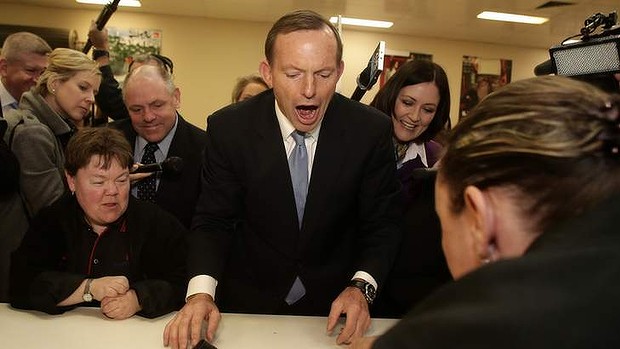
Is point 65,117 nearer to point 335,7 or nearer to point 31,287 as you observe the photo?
point 31,287

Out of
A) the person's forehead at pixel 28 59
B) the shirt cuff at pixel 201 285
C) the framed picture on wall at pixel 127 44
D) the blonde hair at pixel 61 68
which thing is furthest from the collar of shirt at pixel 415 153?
the framed picture on wall at pixel 127 44

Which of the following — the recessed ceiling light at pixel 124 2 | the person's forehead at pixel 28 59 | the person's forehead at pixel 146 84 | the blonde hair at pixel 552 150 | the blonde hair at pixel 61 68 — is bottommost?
the blonde hair at pixel 552 150

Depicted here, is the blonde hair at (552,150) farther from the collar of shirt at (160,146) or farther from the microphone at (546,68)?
the collar of shirt at (160,146)

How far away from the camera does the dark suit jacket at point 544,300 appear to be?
1.44ft

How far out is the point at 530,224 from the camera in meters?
0.58

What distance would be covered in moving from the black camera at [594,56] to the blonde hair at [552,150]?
0.33m

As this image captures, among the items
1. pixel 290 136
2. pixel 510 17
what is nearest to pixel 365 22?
pixel 510 17

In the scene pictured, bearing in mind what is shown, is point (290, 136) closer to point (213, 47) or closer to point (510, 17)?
point (510, 17)

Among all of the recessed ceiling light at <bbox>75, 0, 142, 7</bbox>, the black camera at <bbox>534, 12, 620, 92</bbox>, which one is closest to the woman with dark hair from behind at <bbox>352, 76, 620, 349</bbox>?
the black camera at <bbox>534, 12, 620, 92</bbox>

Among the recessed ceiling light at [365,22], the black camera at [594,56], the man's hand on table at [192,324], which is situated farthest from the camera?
the recessed ceiling light at [365,22]

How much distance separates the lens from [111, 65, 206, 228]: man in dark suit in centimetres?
211

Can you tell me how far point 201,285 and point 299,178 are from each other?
448 millimetres

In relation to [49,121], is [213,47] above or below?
above

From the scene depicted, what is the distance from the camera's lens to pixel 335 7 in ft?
20.3
